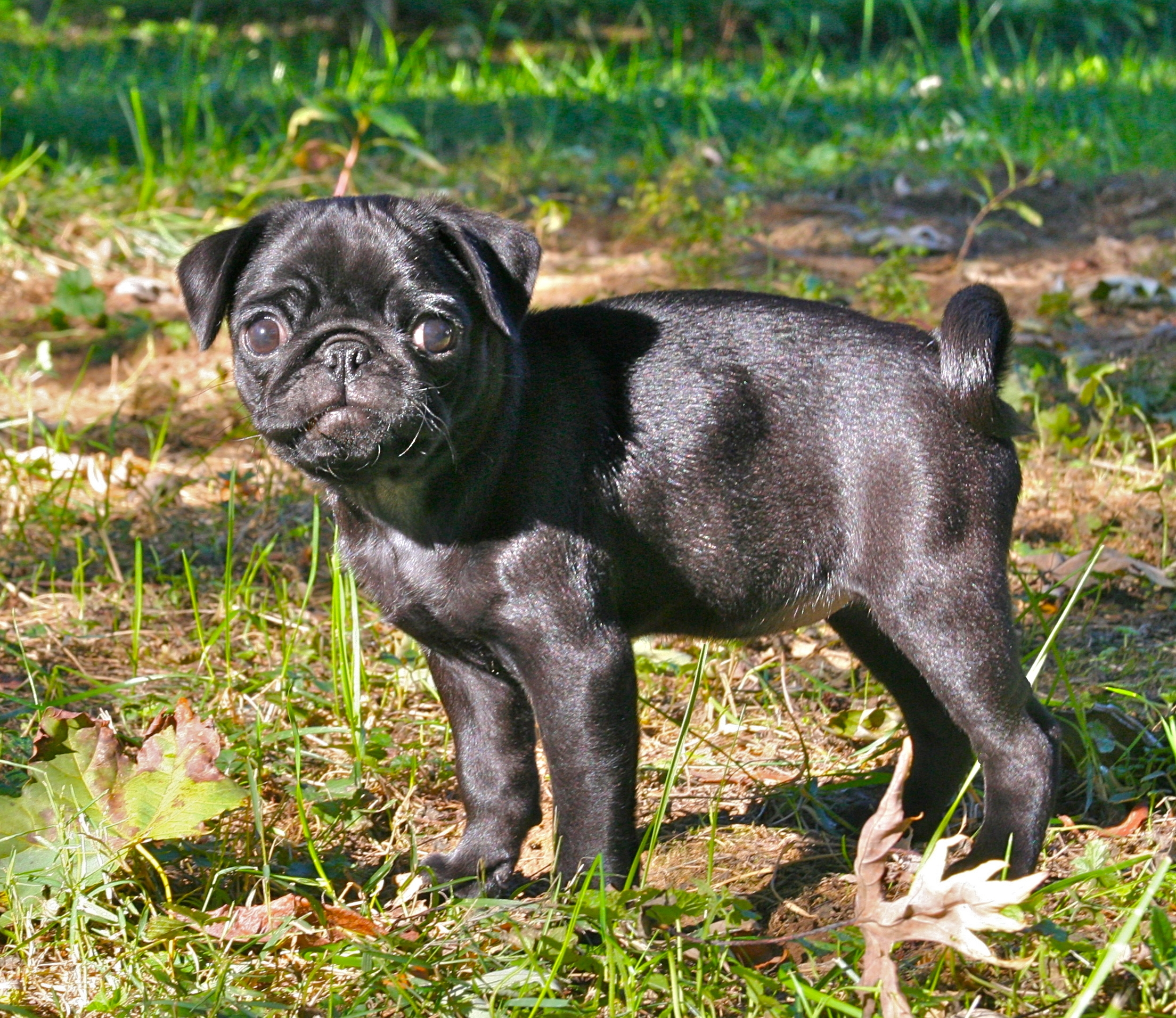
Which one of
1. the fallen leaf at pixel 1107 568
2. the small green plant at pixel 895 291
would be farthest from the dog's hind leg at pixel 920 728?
the small green plant at pixel 895 291

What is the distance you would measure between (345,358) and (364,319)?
0.15 meters

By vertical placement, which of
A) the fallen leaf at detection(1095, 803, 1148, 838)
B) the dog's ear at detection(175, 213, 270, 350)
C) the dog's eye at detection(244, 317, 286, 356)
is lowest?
the fallen leaf at detection(1095, 803, 1148, 838)

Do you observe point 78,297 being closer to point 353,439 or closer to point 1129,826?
point 353,439

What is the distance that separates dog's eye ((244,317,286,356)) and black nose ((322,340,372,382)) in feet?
0.65

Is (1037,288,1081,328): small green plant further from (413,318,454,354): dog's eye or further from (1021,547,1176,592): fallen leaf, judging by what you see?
(413,318,454,354): dog's eye

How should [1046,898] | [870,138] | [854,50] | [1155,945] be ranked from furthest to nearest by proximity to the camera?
[854,50], [870,138], [1046,898], [1155,945]

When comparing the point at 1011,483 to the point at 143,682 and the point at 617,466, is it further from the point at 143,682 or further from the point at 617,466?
the point at 143,682

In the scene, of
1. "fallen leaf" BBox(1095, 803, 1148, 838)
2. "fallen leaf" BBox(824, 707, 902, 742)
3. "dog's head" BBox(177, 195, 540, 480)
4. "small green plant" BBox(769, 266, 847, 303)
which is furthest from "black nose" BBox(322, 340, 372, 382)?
"small green plant" BBox(769, 266, 847, 303)

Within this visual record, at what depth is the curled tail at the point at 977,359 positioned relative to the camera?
3.37m

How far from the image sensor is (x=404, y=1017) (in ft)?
9.18

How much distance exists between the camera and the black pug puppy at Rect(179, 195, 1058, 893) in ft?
10.7

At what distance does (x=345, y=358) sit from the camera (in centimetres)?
320

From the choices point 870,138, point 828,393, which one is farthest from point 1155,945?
point 870,138

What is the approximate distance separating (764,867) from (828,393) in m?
1.20
